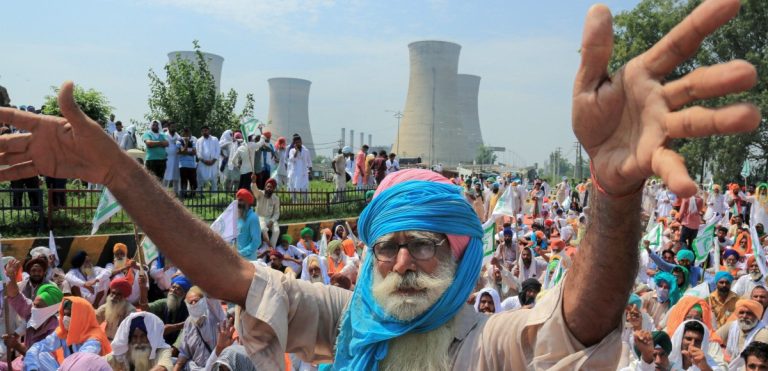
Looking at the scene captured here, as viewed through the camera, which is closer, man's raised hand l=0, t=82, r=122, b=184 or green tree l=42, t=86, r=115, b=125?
man's raised hand l=0, t=82, r=122, b=184

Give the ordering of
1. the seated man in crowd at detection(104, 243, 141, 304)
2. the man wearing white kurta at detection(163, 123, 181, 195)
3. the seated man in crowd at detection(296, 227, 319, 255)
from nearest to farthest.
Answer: the seated man in crowd at detection(104, 243, 141, 304)
the seated man in crowd at detection(296, 227, 319, 255)
the man wearing white kurta at detection(163, 123, 181, 195)

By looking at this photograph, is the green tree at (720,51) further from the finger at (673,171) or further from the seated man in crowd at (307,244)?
the finger at (673,171)

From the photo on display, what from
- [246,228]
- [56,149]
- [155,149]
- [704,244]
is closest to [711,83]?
[56,149]

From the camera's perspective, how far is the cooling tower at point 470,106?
62.6m

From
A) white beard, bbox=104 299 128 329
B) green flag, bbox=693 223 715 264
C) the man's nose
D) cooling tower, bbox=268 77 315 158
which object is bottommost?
white beard, bbox=104 299 128 329

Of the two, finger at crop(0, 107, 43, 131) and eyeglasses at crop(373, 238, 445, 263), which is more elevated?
finger at crop(0, 107, 43, 131)

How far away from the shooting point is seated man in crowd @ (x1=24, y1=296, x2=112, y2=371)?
184 inches

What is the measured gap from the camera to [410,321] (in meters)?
1.71

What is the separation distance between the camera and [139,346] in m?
4.52

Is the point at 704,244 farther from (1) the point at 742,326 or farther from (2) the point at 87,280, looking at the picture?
(2) the point at 87,280

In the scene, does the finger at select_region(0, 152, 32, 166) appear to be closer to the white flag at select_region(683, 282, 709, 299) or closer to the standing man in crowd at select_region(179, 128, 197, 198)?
the white flag at select_region(683, 282, 709, 299)

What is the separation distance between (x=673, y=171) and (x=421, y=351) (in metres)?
0.90

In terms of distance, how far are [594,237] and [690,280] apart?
6.98 m

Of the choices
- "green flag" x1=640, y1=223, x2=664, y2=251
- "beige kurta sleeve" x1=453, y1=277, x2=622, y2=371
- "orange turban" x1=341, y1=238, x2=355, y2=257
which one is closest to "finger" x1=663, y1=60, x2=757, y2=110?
"beige kurta sleeve" x1=453, y1=277, x2=622, y2=371
